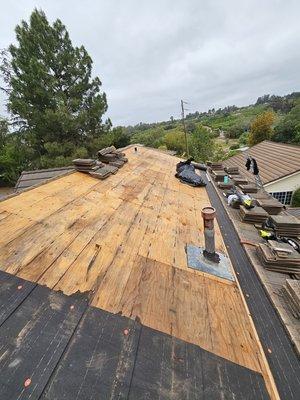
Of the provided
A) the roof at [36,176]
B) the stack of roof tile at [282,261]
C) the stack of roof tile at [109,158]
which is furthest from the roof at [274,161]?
the stack of roof tile at [282,261]

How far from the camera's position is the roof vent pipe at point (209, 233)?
116 inches

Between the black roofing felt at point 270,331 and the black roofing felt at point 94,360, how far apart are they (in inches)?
9.8

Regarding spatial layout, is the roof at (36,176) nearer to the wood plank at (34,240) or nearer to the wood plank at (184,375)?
the wood plank at (34,240)

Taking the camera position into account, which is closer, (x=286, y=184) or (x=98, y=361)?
(x=98, y=361)

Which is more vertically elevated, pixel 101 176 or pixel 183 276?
pixel 101 176

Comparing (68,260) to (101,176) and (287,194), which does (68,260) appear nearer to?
(101,176)

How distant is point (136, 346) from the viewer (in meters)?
1.72

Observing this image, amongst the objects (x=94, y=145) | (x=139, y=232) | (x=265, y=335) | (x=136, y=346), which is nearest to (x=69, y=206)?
(x=139, y=232)

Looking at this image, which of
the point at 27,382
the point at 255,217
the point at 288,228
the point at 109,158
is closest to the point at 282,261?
the point at 288,228

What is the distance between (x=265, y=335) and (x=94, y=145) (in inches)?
709

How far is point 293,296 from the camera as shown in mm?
2516

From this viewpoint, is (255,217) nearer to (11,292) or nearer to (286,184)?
(11,292)

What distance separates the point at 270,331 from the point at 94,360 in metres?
1.66

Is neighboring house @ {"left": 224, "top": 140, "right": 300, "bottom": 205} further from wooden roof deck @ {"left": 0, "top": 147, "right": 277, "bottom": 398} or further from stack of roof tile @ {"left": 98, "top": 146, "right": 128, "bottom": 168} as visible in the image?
wooden roof deck @ {"left": 0, "top": 147, "right": 277, "bottom": 398}
